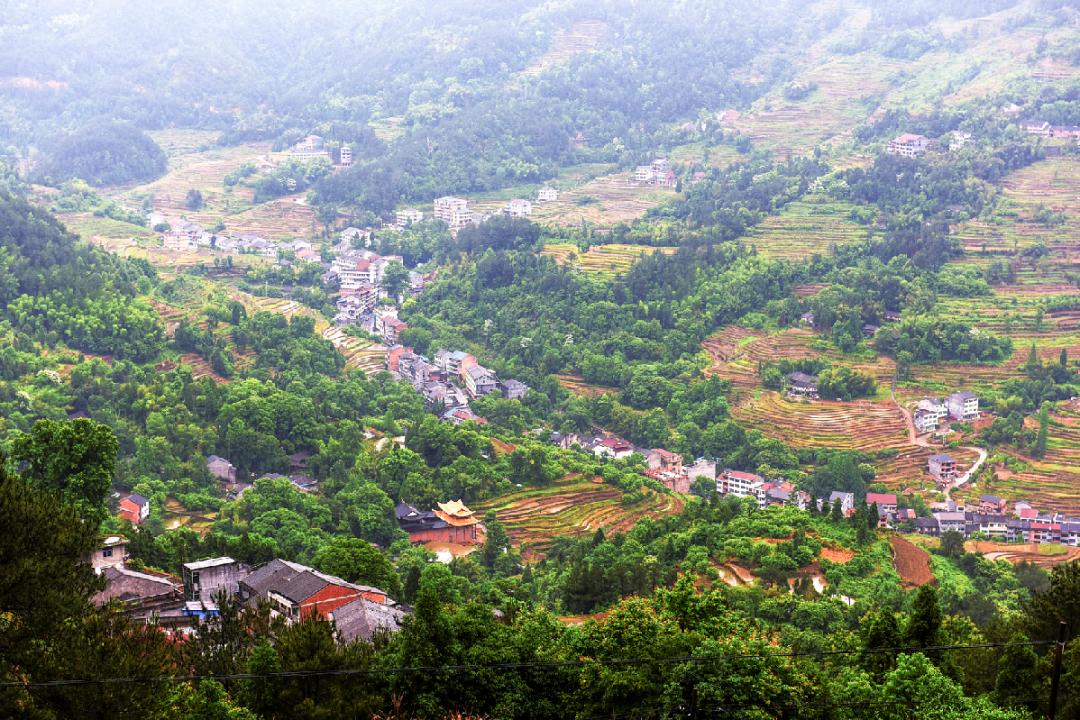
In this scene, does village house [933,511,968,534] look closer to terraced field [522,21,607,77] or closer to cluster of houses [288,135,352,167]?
cluster of houses [288,135,352,167]

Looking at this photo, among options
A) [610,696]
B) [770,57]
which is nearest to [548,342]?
[610,696]

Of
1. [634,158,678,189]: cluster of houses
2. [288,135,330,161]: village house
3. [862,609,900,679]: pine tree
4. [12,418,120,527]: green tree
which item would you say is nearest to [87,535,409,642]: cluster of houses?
[12,418,120,527]: green tree

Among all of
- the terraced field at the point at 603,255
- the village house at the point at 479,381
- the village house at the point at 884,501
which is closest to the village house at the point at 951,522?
the village house at the point at 884,501

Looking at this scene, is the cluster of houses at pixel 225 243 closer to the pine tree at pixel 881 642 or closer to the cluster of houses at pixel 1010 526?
the cluster of houses at pixel 1010 526

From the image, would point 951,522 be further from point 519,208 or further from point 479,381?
point 519,208

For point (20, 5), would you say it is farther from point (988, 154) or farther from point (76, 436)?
point (76, 436)
